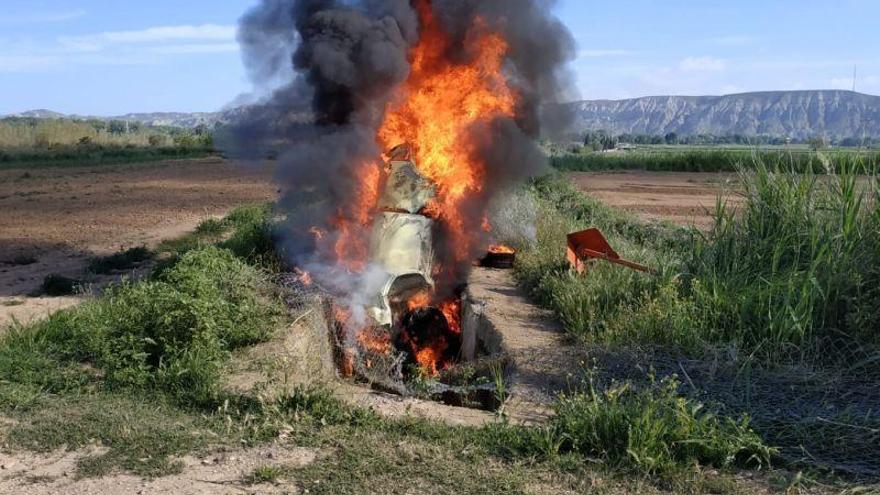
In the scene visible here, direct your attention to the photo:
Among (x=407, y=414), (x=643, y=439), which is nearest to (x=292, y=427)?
(x=407, y=414)

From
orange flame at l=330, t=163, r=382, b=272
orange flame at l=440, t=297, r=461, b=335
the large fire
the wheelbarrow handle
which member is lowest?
orange flame at l=440, t=297, r=461, b=335

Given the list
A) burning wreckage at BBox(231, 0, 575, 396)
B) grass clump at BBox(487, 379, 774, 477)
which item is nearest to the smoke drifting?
burning wreckage at BBox(231, 0, 575, 396)

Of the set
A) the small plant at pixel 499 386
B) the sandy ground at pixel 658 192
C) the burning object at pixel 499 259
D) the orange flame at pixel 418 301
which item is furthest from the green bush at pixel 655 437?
the sandy ground at pixel 658 192

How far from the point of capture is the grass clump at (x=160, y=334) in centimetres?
606

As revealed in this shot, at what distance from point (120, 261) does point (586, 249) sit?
6969 mm

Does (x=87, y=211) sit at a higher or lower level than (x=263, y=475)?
higher

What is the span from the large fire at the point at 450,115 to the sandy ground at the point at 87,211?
4695mm

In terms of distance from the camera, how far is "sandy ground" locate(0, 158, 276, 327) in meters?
11.3

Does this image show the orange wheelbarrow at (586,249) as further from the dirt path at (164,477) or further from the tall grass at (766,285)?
the dirt path at (164,477)

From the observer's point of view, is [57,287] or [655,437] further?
[57,287]

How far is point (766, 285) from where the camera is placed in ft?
23.8

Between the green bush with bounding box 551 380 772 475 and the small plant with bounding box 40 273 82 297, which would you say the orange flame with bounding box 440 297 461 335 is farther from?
the small plant with bounding box 40 273 82 297

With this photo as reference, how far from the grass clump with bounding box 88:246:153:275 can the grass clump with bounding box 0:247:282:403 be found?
3.62 m

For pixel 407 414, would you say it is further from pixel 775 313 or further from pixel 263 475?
pixel 775 313
